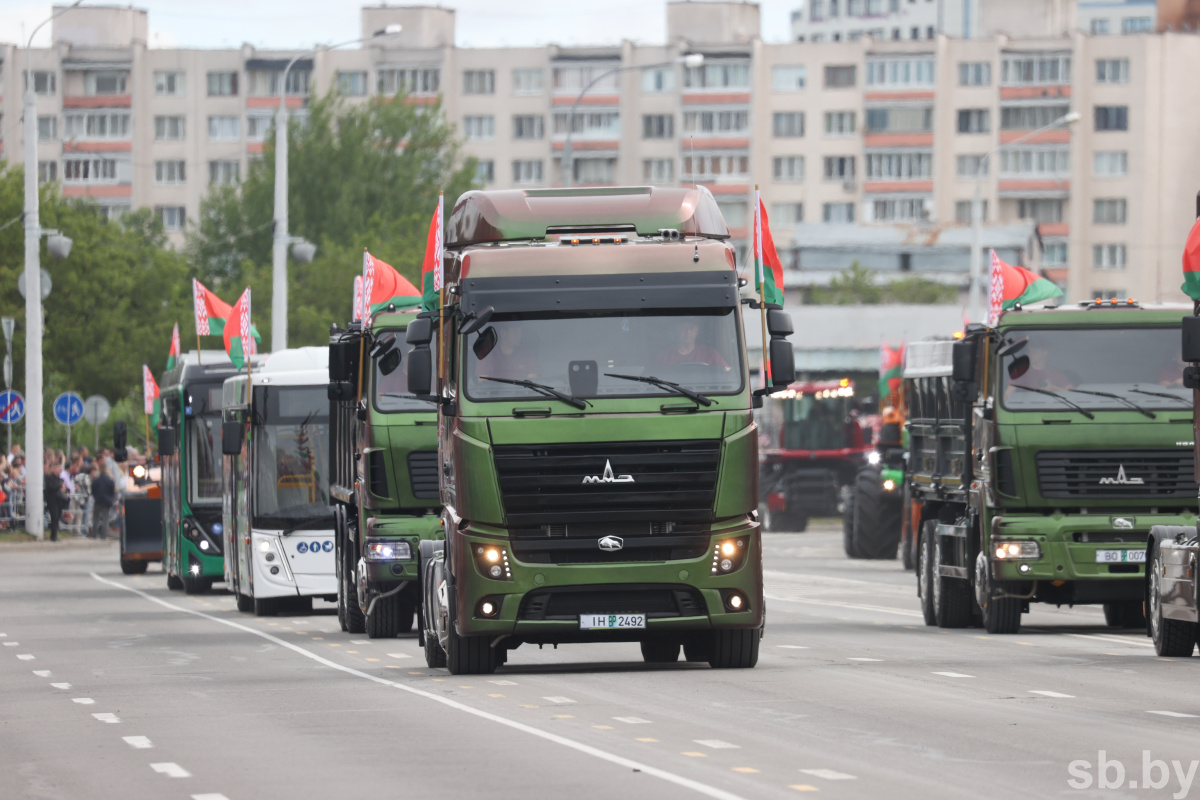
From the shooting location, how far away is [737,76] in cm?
12925

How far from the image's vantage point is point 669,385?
54.2 feet

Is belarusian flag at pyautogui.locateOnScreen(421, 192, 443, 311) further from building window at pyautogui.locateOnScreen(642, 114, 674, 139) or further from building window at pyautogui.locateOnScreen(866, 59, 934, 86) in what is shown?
building window at pyautogui.locateOnScreen(642, 114, 674, 139)

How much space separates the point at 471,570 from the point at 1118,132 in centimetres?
11434

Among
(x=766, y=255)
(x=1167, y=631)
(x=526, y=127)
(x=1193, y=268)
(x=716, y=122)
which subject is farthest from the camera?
(x=526, y=127)

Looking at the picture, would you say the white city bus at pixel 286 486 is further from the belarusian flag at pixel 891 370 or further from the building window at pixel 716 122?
the building window at pixel 716 122

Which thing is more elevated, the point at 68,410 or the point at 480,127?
the point at 480,127

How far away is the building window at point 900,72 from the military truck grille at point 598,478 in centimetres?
11350

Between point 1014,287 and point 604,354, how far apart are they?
11.1 meters

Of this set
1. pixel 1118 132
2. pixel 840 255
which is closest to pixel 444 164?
pixel 840 255

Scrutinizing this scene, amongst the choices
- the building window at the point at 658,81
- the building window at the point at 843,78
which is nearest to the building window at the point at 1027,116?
the building window at the point at 843,78

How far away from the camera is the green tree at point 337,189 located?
312 feet

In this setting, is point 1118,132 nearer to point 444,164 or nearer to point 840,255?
point 840,255

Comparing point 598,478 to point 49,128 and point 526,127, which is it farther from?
point 49,128

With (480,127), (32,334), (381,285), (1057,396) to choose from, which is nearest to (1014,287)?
(1057,396)
